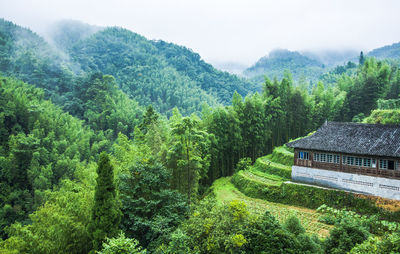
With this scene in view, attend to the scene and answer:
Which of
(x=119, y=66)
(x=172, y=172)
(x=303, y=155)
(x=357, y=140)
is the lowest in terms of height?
(x=172, y=172)

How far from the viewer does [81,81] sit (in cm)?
4912

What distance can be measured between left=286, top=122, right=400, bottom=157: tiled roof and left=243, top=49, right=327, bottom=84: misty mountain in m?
87.3

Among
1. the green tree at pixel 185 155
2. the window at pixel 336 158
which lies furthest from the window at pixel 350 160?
the green tree at pixel 185 155

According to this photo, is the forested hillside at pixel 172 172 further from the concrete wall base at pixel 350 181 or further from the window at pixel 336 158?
the window at pixel 336 158

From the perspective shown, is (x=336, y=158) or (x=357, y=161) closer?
(x=357, y=161)

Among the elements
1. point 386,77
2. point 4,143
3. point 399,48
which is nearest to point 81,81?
point 4,143

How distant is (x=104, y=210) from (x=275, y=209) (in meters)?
10.4

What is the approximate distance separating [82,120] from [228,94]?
46542 millimetres

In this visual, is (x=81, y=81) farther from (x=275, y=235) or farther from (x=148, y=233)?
(x=275, y=235)

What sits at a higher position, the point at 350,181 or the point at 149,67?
the point at 149,67

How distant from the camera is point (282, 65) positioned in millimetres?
113625

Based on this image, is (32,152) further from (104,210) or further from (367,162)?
(367,162)

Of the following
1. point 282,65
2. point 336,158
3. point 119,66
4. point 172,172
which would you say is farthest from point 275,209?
point 282,65

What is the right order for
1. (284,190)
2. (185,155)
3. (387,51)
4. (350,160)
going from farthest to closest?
(387,51), (284,190), (185,155), (350,160)
